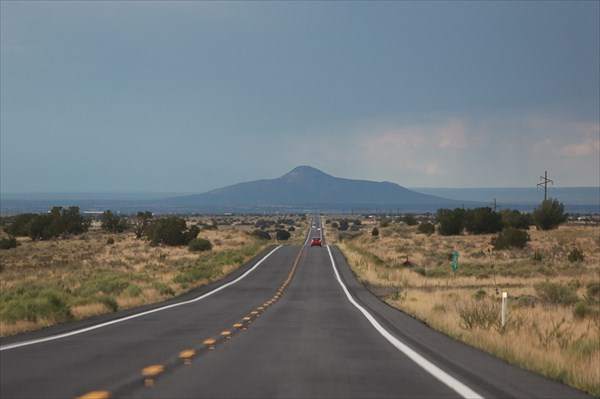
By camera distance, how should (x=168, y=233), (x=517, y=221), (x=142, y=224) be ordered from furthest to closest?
(x=142, y=224)
(x=517, y=221)
(x=168, y=233)

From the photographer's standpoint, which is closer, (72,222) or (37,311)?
(37,311)

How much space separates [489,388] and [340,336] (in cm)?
621

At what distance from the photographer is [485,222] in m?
A: 93.6

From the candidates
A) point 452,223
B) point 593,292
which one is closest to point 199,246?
point 452,223

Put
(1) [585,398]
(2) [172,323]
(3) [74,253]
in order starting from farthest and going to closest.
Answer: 1. (3) [74,253]
2. (2) [172,323]
3. (1) [585,398]

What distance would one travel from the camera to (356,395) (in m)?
7.35

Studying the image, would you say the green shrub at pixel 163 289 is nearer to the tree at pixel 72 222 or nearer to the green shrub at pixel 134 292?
the green shrub at pixel 134 292

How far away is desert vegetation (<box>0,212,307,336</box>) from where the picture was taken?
1755 cm

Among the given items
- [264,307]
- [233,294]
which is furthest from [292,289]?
[264,307]

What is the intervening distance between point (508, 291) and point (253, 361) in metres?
27.2

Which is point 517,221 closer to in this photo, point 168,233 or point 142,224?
point 168,233

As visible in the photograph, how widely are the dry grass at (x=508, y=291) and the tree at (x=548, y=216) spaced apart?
303 inches

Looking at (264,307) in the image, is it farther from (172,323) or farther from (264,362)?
(264,362)

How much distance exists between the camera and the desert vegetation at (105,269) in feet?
57.6
